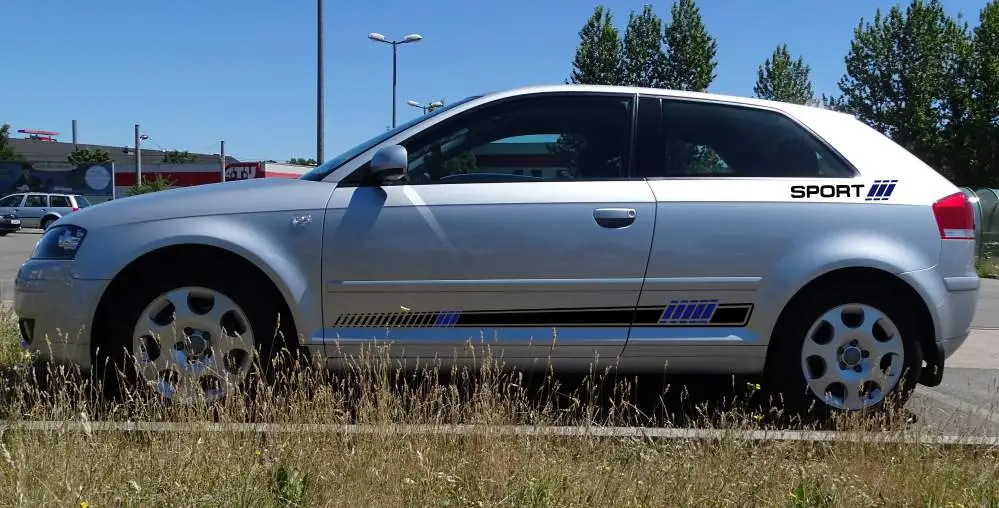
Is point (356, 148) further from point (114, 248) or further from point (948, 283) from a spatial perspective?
point (948, 283)

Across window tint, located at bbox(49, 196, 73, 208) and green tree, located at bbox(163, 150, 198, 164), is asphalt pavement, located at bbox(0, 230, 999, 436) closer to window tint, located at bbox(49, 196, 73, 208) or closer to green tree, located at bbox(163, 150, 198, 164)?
window tint, located at bbox(49, 196, 73, 208)

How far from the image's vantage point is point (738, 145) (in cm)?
381

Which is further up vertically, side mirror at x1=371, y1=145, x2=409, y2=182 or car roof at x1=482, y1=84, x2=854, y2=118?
car roof at x1=482, y1=84, x2=854, y2=118

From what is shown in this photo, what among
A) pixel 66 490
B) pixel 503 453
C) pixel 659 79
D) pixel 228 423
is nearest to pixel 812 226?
pixel 503 453

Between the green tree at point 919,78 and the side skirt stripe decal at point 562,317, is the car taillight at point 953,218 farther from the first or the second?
the green tree at point 919,78

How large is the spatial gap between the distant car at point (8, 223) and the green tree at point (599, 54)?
24.8 m

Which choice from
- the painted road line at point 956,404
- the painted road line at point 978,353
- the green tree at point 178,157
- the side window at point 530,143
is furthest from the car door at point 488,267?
the green tree at point 178,157

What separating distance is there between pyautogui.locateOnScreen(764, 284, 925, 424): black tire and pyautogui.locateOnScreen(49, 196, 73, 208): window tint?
33067 mm

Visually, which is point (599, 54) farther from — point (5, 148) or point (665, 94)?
point (5, 148)

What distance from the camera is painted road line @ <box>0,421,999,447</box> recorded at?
2.85 meters

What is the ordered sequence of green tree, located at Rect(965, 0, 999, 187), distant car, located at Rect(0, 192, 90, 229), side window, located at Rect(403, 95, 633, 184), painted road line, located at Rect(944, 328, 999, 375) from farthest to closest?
green tree, located at Rect(965, 0, 999, 187), distant car, located at Rect(0, 192, 90, 229), painted road line, located at Rect(944, 328, 999, 375), side window, located at Rect(403, 95, 633, 184)

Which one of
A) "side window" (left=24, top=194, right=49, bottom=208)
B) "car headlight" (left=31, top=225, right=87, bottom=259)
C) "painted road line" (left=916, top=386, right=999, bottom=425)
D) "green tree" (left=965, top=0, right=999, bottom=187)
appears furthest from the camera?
"green tree" (left=965, top=0, right=999, bottom=187)

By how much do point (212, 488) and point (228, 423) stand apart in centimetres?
40

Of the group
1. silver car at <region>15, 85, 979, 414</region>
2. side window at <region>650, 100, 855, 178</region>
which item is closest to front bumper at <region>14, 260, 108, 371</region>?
silver car at <region>15, 85, 979, 414</region>
